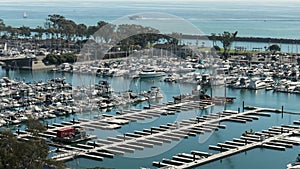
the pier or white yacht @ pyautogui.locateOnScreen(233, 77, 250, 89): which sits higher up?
white yacht @ pyautogui.locateOnScreen(233, 77, 250, 89)

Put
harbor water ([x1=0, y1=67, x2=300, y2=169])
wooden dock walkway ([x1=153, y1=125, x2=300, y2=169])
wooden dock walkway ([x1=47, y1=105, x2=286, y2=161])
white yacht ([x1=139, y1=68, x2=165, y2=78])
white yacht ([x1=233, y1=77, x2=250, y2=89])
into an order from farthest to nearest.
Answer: white yacht ([x1=139, y1=68, x2=165, y2=78])
white yacht ([x1=233, y1=77, x2=250, y2=89])
wooden dock walkway ([x1=47, y1=105, x2=286, y2=161])
harbor water ([x1=0, y1=67, x2=300, y2=169])
wooden dock walkway ([x1=153, y1=125, x2=300, y2=169])

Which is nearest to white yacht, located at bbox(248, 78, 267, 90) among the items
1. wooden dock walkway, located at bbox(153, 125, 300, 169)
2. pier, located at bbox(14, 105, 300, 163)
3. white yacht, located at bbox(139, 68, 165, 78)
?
white yacht, located at bbox(139, 68, 165, 78)

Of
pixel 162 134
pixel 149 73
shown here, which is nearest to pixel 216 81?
pixel 149 73

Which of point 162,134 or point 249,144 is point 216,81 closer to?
point 162,134

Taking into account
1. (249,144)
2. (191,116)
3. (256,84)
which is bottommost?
(249,144)

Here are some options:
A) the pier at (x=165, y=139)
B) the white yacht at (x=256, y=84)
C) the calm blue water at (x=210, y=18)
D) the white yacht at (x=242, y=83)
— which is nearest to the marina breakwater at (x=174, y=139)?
the pier at (x=165, y=139)

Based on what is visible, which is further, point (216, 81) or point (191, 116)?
point (216, 81)

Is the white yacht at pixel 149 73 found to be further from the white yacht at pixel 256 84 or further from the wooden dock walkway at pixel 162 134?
the wooden dock walkway at pixel 162 134

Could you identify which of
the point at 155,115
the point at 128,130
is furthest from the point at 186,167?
the point at 155,115

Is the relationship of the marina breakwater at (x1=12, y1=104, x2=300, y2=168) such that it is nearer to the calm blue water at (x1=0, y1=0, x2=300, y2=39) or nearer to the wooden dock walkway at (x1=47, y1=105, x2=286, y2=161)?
the wooden dock walkway at (x1=47, y1=105, x2=286, y2=161)

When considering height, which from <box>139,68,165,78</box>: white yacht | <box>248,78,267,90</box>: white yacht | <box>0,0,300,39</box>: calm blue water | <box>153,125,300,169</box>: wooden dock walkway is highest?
<box>0,0,300,39</box>: calm blue water

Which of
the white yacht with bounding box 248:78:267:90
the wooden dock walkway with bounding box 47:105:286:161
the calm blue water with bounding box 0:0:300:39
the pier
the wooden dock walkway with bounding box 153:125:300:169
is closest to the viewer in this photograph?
the wooden dock walkway with bounding box 153:125:300:169
